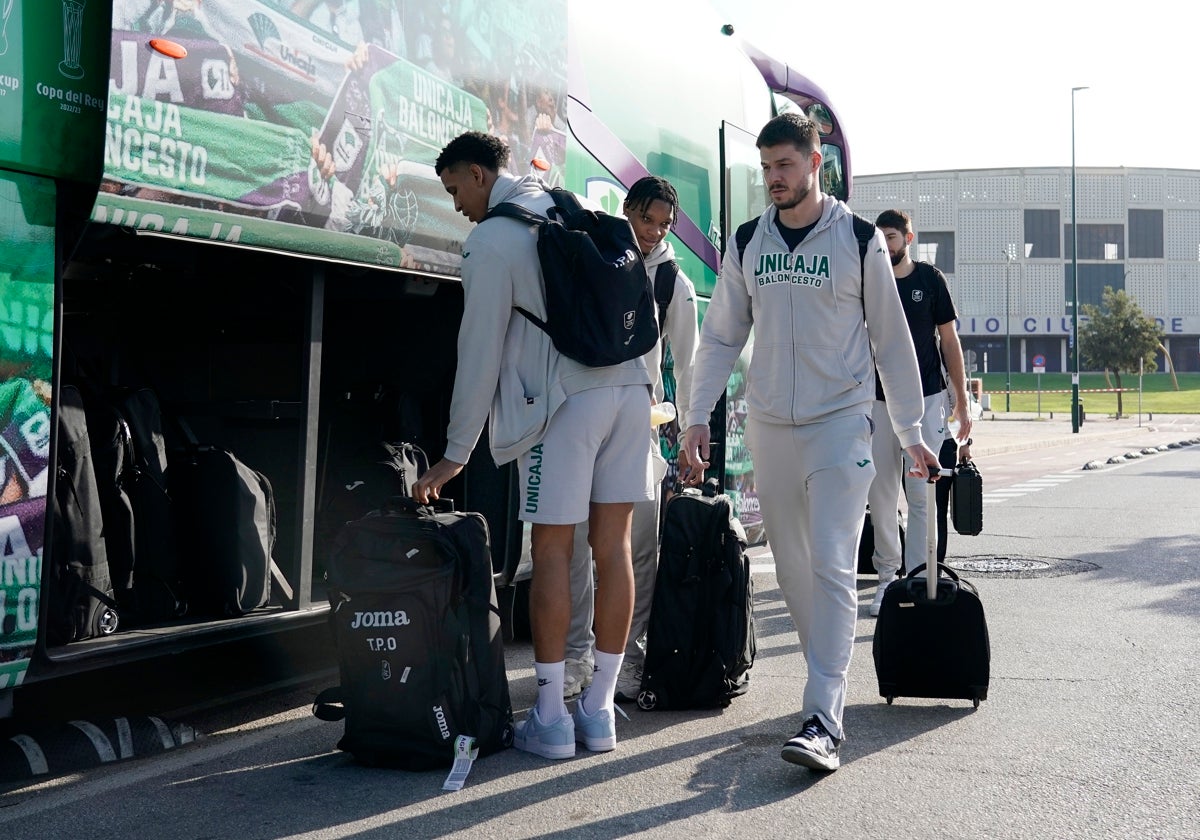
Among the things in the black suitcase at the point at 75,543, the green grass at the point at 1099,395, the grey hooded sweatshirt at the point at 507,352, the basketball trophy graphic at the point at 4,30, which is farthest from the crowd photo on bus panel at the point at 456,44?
the green grass at the point at 1099,395

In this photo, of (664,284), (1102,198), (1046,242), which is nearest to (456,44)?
(664,284)

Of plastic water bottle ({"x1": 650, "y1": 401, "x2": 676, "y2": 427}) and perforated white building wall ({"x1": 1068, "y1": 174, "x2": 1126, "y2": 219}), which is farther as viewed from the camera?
perforated white building wall ({"x1": 1068, "y1": 174, "x2": 1126, "y2": 219})

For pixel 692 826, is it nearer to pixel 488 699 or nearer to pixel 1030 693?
pixel 488 699

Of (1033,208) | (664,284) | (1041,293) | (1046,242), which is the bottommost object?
(664,284)

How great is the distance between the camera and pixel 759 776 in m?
3.96

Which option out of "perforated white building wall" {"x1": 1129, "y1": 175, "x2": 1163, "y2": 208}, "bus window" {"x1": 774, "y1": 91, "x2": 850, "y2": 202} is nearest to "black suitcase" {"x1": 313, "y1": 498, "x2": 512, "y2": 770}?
"bus window" {"x1": 774, "y1": 91, "x2": 850, "y2": 202}

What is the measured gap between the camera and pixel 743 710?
15.9 feet

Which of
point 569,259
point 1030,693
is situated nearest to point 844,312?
point 569,259

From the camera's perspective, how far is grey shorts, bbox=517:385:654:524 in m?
4.21

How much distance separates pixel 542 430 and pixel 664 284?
1.23 meters

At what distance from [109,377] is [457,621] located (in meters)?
2.29

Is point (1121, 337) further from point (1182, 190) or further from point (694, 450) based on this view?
point (694, 450)

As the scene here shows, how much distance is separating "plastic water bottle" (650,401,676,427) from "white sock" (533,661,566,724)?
3.52ft

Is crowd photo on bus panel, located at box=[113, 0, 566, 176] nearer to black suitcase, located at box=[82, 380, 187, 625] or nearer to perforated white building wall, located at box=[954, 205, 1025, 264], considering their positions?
black suitcase, located at box=[82, 380, 187, 625]
